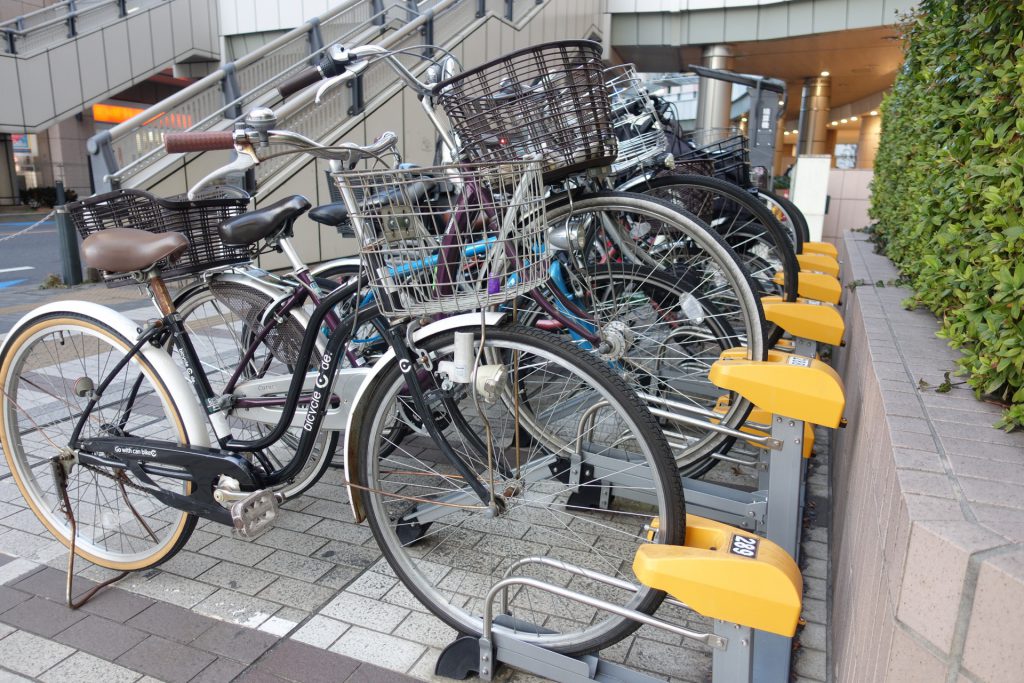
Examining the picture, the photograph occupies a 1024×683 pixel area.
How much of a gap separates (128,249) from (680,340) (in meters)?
2.55

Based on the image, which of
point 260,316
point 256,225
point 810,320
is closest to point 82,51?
point 260,316

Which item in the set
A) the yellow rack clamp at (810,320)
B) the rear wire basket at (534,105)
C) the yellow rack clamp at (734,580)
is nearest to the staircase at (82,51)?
the rear wire basket at (534,105)

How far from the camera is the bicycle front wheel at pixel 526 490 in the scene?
76.8 inches

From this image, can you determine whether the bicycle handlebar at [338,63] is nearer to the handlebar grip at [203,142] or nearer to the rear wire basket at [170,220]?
the handlebar grip at [203,142]

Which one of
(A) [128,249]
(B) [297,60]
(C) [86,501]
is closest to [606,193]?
(A) [128,249]

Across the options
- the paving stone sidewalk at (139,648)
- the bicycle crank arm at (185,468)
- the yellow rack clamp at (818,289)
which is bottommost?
the paving stone sidewalk at (139,648)

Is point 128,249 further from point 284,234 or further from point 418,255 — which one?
point 418,255

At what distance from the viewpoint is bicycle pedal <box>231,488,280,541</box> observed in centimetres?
238

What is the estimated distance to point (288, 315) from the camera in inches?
113

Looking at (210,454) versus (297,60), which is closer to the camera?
(210,454)

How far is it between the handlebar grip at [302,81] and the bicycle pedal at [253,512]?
135 centimetres

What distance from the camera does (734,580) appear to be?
5.22 feet

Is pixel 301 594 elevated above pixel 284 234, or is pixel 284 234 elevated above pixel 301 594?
pixel 284 234

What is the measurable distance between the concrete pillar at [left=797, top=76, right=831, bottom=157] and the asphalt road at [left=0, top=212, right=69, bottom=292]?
20.5 m
